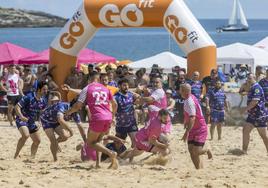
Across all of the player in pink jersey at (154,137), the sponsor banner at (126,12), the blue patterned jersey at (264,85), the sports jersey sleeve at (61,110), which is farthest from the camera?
the sponsor banner at (126,12)

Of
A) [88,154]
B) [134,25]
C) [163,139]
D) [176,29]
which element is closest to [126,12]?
[134,25]

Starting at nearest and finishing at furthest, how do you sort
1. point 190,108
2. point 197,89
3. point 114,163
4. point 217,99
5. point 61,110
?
1. point 190,108
2. point 114,163
3. point 61,110
4. point 217,99
5. point 197,89

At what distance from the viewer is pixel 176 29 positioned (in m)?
16.4

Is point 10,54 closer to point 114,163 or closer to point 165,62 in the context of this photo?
point 165,62

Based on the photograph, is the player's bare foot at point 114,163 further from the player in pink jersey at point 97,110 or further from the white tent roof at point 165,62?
the white tent roof at point 165,62

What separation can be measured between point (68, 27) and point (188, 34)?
3.31 metres

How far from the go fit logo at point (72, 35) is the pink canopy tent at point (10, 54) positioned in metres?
3.43

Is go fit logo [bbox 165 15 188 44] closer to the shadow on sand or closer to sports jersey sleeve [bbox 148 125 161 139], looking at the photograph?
the shadow on sand

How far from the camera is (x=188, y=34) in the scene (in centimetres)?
1619

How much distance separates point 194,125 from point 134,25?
7890mm

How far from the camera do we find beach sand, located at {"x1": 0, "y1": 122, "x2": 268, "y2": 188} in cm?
859

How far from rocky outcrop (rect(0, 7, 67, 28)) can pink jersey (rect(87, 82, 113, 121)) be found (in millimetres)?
161259

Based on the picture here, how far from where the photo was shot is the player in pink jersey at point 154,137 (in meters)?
9.73

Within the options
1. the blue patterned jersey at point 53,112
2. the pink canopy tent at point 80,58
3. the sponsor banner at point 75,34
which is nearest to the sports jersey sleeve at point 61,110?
the blue patterned jersey at point 53,112
